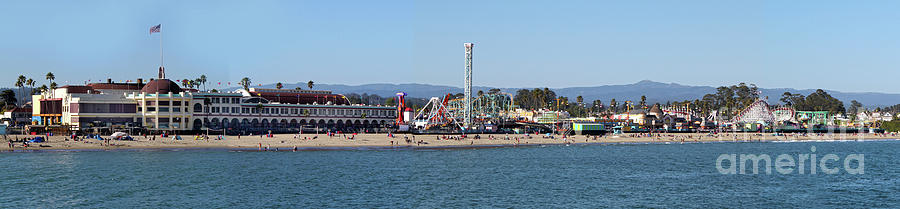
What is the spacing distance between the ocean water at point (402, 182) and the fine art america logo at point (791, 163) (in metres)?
1.55

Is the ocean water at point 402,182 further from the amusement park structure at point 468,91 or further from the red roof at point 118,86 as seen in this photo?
the amusement park structure at point 468,91

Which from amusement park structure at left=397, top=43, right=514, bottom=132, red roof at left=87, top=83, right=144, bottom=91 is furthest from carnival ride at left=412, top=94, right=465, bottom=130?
red roof at left=87, top=83, right=144, bottom=91

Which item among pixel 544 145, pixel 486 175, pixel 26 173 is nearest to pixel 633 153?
pixel 544 145

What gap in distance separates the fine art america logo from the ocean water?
5.09 feet

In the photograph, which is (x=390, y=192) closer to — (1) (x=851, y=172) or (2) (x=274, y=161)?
(2) (x=274, y=161)

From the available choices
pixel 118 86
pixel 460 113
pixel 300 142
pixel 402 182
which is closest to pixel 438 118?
pixel 460 113

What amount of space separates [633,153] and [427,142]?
2504 centimetres

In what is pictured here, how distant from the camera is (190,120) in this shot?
11375 cm

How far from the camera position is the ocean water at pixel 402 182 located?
157ft

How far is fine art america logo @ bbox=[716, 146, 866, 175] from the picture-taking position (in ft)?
228

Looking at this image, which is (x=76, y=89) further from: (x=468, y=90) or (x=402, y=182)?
(x=402, y=182)

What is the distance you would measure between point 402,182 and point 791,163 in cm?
4175

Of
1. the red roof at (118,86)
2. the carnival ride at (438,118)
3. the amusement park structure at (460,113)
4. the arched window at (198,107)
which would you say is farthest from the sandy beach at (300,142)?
the red roof at (118,86)

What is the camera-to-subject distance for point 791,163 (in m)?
78.3
